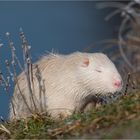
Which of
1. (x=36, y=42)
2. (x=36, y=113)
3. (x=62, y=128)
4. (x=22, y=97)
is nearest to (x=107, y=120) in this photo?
(x=62, y=128)

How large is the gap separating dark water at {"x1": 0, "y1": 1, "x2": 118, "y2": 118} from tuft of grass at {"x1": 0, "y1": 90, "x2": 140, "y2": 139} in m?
10.0

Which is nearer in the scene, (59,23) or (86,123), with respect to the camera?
(86,123)

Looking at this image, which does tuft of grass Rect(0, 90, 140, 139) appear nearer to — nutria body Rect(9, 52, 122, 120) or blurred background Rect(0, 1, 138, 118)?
nutria body Rect(9, 52, 122, 120)

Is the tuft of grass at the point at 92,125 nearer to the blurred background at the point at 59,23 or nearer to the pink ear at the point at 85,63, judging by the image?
the pink ear at the point at 85,63

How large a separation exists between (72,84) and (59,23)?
12.8 metres

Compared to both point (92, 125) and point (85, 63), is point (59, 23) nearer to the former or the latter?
point (85, 63)

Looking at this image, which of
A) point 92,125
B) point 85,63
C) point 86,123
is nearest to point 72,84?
point 85,63

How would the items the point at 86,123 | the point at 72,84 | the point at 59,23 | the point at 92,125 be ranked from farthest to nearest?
the point at 59,23, the point at 72,84, the point at 86,123, the point at 92,125

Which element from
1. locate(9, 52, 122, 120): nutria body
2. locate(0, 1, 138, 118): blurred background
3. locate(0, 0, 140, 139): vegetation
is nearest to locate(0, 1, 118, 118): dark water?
locate(0, 1, 138, 118): blurred background

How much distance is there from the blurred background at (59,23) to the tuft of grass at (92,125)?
10.0 metres

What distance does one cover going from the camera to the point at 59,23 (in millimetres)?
18828

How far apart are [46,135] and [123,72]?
190 inches

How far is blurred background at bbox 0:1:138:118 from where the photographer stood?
16828mm

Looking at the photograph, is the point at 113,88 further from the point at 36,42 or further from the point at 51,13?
the point at 51,13
